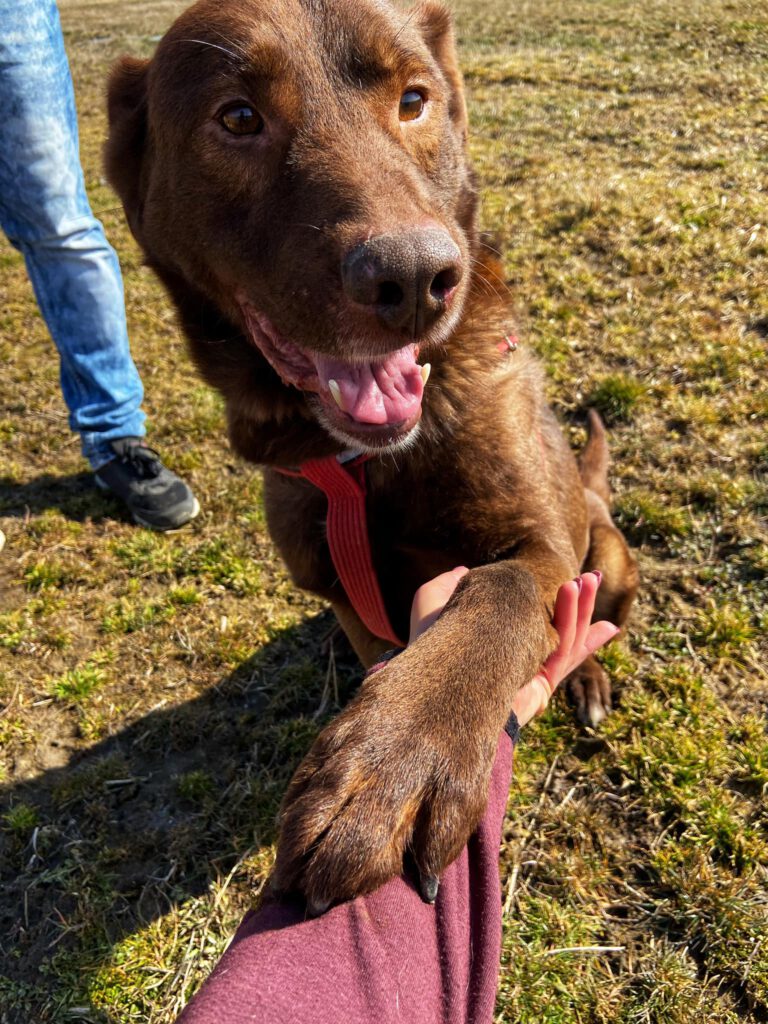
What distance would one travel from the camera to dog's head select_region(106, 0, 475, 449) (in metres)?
1.77

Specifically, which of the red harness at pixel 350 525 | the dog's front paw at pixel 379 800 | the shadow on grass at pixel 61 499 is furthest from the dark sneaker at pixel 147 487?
the dog's front paw at pixel 379 800

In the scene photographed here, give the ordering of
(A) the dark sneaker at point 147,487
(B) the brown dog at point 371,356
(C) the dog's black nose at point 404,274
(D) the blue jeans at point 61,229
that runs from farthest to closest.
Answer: (A) the dark sneaker at point 147,487 → (D) the blue jeans at point 61,229 → (C) the dog's black nose at point 404,274 → (B) the brown dog at point 371,356

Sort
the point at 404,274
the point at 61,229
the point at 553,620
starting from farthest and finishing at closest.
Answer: the point at 61,229 < the point at 553,620 < the point at 404,274

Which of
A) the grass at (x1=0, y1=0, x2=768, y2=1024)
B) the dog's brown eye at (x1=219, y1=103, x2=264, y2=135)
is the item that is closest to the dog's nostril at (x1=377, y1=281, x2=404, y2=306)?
the dog's brown eye at (x1=219, y1=103, x2=264, y2=135)

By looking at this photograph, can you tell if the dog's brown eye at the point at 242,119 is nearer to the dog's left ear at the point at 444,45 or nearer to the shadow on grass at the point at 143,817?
the dog's left ear at the point at 444,45

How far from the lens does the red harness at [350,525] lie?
7.67 ft

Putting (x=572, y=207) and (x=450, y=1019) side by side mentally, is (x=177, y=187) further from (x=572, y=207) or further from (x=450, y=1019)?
(x=572, y=207)

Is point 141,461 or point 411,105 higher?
point 411,105

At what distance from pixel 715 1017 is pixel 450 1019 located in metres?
1.25

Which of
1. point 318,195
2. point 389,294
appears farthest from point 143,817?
point 318,195

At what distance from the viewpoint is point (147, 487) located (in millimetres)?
3986

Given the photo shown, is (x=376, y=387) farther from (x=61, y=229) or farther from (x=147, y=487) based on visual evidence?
(x=61, y=229)

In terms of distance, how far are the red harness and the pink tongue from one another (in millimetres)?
332

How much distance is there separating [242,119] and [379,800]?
1.87 metres
